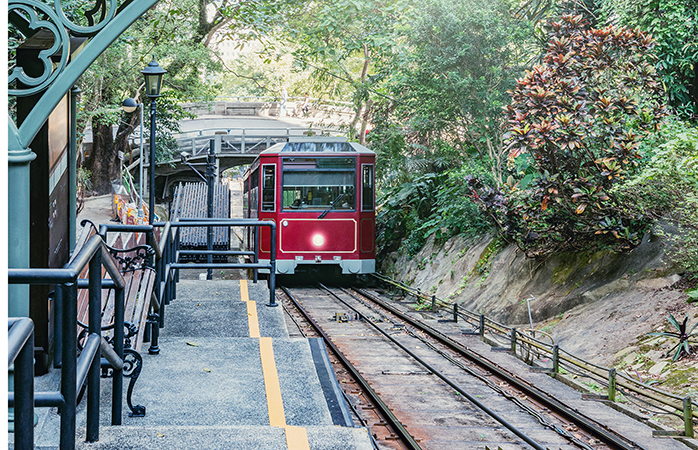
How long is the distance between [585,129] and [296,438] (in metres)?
8.33

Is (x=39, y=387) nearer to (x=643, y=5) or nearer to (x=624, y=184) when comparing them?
(x=624, y=184)

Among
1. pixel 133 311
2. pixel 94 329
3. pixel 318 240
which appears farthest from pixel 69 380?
pixel 318 240

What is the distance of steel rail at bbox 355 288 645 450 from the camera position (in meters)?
6.07

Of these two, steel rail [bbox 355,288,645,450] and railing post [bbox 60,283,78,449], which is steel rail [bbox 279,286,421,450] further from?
railing post [bbox 60,283,78,449]

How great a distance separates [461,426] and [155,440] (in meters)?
4.09

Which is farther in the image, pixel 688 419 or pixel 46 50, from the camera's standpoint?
pixel 688 419

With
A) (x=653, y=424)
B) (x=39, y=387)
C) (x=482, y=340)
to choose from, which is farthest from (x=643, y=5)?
(x=39, y=387)

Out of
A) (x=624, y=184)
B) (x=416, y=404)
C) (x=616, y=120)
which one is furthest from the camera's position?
(x=616, y=120)

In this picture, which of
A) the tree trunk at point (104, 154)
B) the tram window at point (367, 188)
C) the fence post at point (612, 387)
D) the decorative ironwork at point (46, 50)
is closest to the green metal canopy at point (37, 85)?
the decorative ironwork at point (46, 50)

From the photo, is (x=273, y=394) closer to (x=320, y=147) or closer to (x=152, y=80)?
(x=152, y=80)

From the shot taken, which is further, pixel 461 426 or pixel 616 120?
pixel 616 120

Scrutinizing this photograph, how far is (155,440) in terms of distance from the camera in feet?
10.3

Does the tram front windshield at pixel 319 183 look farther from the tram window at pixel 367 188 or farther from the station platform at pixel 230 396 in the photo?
the station platform at pixel 230 396

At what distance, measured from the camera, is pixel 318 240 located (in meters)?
15.6
